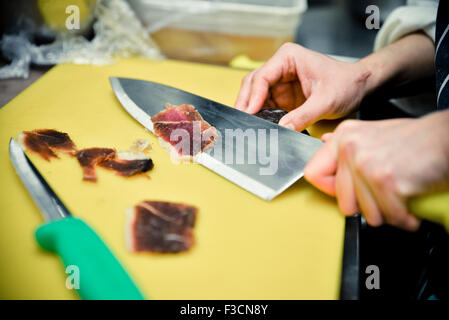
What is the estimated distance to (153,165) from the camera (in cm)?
111

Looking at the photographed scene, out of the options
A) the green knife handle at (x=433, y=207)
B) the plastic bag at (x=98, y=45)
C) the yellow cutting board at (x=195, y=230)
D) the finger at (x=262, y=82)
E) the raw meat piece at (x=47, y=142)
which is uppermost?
the plastic bag at (x=98, y=45)

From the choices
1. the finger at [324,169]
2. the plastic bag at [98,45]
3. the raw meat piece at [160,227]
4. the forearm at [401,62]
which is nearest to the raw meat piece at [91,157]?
the raw meat piece at [160,227]

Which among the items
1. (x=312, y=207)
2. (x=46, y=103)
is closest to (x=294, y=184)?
(x=312, y=207)

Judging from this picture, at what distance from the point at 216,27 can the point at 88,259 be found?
1.44 m

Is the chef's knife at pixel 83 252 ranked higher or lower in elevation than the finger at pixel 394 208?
lower

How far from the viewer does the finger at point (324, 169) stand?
0.93 meters

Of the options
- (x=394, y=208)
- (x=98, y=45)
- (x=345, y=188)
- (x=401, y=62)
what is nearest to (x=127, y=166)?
(x=345, y=188)

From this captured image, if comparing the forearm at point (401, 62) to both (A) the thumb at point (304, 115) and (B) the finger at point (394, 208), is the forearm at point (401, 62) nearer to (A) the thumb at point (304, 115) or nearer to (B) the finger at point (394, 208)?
(A) the thumb at point (304, 115)

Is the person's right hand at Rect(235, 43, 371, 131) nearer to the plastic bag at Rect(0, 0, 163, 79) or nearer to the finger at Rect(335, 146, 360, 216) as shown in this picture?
the finger at Rect(335, 146, 360, 216)

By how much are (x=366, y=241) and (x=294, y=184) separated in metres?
0.54

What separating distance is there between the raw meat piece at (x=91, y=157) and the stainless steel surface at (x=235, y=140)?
193 millimetres

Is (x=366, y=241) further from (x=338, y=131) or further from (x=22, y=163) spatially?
(x=22, y=163)

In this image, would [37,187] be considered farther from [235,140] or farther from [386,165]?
[386,165]

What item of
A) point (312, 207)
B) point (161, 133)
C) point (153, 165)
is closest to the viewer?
point (312, 207)
